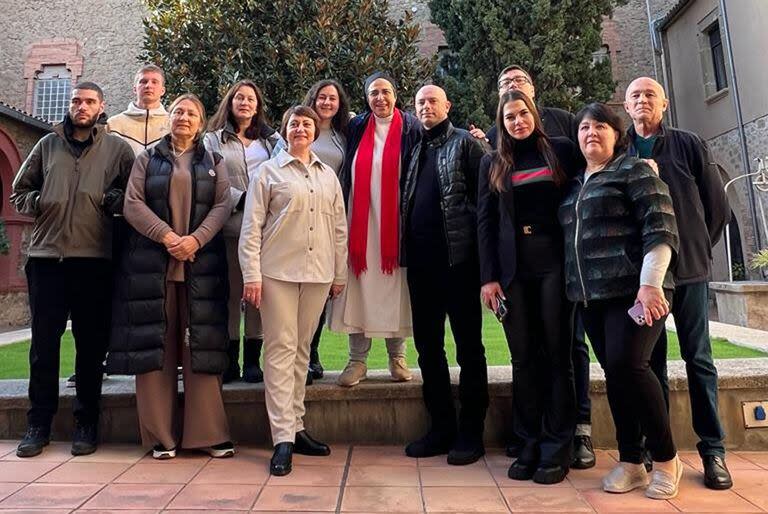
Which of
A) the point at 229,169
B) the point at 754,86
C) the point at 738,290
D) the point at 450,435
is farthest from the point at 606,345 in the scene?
the point at 754,86

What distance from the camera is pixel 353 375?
359 centimetres

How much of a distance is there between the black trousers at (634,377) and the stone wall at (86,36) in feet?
58.2

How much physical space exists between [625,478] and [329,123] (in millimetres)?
2931

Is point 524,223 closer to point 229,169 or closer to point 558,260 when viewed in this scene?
point 558,260

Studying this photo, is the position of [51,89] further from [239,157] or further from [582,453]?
[582,453]

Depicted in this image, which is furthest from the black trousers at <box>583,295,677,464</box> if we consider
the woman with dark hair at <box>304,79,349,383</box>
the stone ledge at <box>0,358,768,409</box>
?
the woman with dark hair at <box>304,79,349,383</box>

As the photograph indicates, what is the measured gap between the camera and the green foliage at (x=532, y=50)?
12.3 meters

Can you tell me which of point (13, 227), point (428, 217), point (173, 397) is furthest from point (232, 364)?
point (13, 227)

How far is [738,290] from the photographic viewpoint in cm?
800

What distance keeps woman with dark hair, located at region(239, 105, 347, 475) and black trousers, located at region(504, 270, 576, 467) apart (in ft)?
3.88

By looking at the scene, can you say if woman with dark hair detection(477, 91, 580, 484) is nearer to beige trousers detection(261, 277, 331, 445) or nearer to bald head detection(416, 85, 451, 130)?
bald head detection(416, 85, 451, 130)

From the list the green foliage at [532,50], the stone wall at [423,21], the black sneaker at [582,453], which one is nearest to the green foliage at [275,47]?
the green foliage at [532,50]

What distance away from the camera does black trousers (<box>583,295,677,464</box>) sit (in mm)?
2574

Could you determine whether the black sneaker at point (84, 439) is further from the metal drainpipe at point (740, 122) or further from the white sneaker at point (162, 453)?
the metal drainpipe at point (740, 122)
